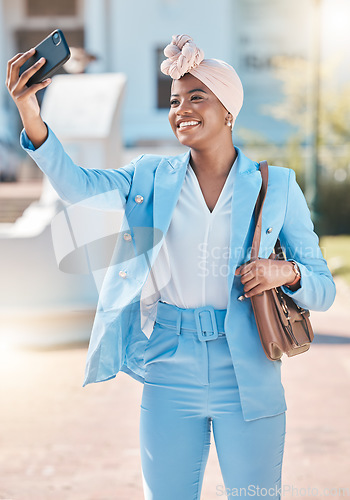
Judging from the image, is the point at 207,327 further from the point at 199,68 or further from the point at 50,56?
the point at 50,56

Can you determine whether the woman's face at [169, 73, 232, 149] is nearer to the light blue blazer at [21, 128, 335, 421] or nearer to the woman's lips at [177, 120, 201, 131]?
the woman's lips at [177, 120, 201, 131]

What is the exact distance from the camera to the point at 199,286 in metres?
2.29

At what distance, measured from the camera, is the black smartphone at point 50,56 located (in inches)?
79.2

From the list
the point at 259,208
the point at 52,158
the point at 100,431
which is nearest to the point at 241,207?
the point at 259,208

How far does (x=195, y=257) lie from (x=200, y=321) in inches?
7.9

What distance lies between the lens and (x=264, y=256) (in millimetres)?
2355

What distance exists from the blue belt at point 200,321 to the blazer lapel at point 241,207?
0.32 ft

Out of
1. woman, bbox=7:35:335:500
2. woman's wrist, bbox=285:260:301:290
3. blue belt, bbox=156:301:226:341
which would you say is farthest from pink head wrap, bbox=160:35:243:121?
blue belt, bbox=156:301:226:341

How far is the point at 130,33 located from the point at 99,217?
56.6ft

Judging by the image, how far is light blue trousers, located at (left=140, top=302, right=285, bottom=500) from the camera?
222 cm

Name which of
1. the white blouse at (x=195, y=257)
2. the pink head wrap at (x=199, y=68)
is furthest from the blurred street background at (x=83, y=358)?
the pink head wrap at (x=199, y=68)

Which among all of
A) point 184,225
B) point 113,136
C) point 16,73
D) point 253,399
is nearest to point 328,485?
point 253,399

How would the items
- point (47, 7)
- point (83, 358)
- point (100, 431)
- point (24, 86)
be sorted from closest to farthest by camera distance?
point (24, 86) < point (100, 431) < point (83, 358) < point (47, 7)

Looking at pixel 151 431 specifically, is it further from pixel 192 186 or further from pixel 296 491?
pixel 296 491
